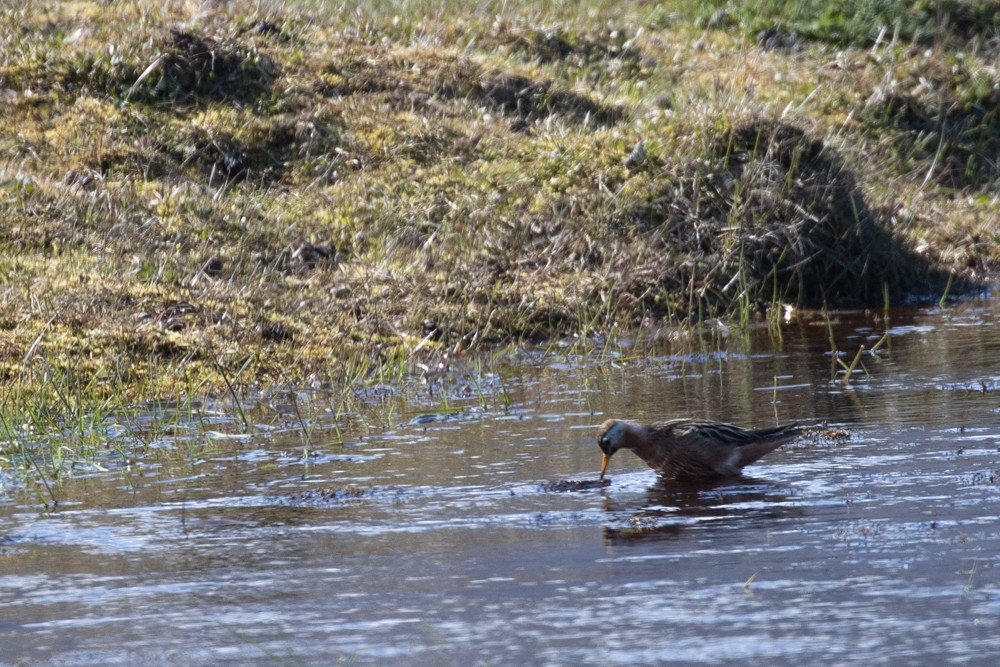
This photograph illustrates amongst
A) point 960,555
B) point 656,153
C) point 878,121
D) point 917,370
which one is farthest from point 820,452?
point 878,121

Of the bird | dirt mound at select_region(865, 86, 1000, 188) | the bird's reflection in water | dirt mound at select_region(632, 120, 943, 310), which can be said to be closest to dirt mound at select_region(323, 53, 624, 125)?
dirt mound at select_region(632, 120, 943, 310)

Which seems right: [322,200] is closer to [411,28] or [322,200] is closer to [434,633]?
[411,28]

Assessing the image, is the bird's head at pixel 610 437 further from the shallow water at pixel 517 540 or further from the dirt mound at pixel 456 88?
the dirt mound at pixel 456 88

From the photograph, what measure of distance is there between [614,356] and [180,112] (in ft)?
20.7

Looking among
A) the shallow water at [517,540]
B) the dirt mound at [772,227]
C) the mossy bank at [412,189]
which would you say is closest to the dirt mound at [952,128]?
the mossy bank at [412,189]

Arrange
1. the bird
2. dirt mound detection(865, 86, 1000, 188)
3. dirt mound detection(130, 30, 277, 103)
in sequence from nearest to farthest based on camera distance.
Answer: the bird, dirt mound detection(130, 30, 277, 103), dirt mound detection(865, 86, 1000, 188)

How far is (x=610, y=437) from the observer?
7.68 meters

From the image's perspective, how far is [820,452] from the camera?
26.4 ft

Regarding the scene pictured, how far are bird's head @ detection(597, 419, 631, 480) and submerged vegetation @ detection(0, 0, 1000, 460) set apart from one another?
11.0 ft

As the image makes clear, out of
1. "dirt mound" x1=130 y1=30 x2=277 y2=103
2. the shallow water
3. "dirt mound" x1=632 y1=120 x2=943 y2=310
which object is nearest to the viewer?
the shallow water

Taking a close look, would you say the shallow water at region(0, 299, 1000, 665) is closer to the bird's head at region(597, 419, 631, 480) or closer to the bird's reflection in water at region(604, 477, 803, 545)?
the bird's reflection in water at region(604, 477, 803, 545)

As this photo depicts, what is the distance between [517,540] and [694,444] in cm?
150

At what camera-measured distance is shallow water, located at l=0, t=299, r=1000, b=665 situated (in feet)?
17.1

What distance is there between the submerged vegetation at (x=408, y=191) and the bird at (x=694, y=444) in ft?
11.3
